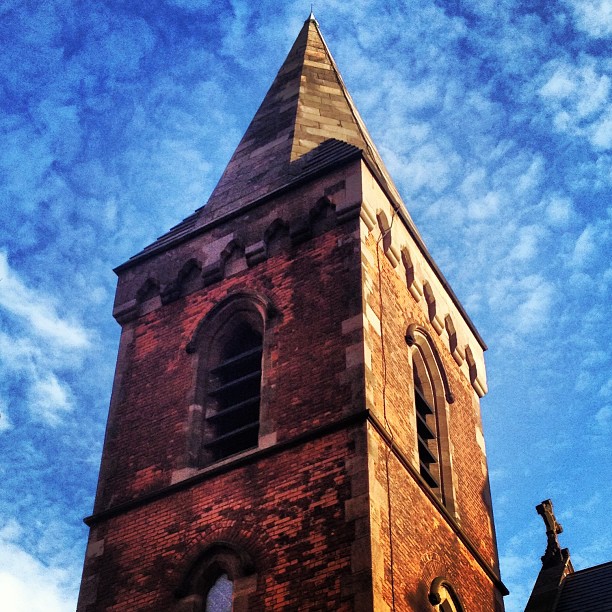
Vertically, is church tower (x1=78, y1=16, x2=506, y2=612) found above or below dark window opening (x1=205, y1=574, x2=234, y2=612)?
above

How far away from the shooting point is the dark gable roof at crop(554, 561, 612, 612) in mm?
22094

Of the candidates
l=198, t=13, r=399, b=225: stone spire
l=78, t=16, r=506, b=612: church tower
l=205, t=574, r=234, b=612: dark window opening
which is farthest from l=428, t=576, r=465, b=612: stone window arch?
l=198, t=13, r=399, b=225: stone spire

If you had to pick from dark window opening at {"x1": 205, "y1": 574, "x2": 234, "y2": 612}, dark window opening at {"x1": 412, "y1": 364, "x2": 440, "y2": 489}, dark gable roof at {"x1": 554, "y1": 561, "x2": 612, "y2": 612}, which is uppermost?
dark window opening at {"x1": 412, "y1": 364, "x2": 440, "y2": 489}

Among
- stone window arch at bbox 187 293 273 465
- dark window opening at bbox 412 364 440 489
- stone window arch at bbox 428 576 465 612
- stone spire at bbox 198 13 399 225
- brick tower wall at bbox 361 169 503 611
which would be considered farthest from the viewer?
stone spire at bbox 198 13 399 225

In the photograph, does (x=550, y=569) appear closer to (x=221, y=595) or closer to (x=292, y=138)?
(x=221, y=595)

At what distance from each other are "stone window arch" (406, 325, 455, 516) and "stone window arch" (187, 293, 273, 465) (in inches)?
99.8

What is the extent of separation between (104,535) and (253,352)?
380 centimetres

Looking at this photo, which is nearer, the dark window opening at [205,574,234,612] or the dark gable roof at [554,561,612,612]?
the dark window opening at [205,574,234,612]

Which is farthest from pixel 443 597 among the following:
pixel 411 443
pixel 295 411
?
pixel 295 411

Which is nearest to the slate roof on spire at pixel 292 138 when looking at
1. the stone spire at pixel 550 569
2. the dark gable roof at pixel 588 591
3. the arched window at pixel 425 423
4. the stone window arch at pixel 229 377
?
the stone window arch at pixel 229 377

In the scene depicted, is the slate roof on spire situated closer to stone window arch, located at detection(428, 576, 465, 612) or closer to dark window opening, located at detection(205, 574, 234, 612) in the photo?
stone window arch, located at detection(428, 576, 465, 612)

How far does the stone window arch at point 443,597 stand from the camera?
19.9 m

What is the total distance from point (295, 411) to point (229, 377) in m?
2.63

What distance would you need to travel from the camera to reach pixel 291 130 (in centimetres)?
2759
